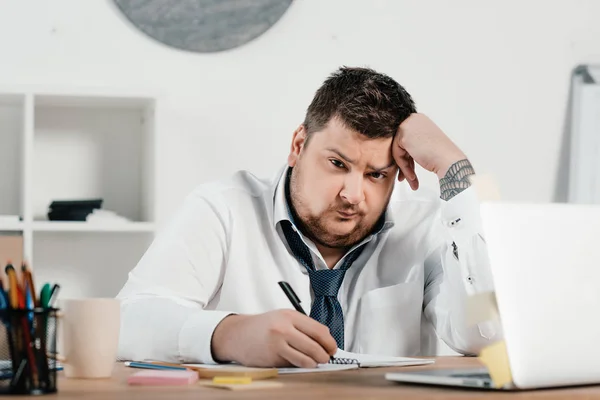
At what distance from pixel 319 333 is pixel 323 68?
2.06 meters

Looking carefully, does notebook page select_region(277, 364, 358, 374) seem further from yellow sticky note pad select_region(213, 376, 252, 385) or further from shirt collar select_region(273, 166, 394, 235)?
shirt collar select_region(273, 166, 394, 235)

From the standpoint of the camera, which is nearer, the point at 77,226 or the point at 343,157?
the point at 343,157

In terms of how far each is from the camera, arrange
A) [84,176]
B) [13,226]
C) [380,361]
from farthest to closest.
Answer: [84,176] → [13,226] → [380,361]

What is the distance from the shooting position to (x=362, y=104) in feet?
6.24

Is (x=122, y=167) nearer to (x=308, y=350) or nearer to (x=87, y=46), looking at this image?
(x=87, y=46)

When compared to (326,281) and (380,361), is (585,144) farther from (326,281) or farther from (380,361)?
Result: (380,361)

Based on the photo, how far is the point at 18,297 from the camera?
38.3 inches

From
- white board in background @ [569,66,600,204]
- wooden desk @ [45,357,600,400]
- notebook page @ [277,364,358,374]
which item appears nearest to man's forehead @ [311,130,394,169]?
notebook page @ [277,364,358,374]

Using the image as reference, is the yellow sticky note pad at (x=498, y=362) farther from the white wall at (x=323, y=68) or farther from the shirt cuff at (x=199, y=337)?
the white wall at (x=323, y=68)

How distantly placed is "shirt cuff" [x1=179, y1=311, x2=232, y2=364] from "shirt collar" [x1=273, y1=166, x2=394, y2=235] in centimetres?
54

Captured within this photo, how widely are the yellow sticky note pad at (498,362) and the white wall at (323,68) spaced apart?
2012 millimetres

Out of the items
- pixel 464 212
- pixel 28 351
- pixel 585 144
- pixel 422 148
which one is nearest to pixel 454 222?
pixel 464 212

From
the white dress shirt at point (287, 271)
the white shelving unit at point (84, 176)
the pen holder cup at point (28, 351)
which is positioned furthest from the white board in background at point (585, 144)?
the pen holder cup at point (28, 351)

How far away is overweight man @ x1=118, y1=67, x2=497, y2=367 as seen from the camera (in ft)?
6.01
